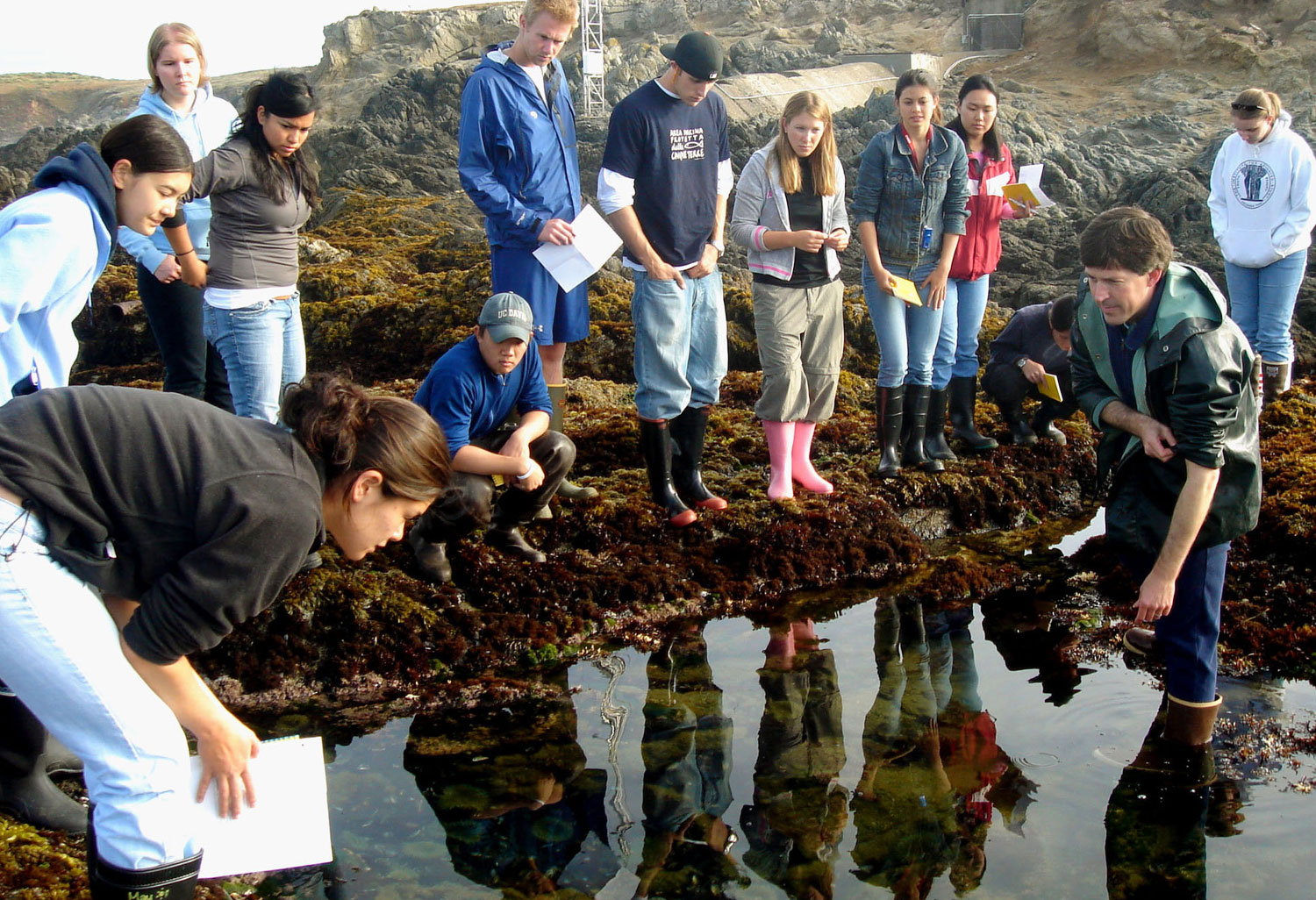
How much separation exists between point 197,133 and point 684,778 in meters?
3.84

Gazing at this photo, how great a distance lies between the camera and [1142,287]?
333cm

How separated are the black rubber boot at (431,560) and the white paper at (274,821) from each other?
7.45ft

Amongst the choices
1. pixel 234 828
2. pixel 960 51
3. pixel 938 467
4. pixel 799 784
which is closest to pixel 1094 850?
pixel 799 784

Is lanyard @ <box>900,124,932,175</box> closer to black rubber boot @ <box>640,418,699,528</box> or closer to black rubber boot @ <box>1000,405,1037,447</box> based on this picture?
black rubber boot @ <box>1000,405,1037,447</box>

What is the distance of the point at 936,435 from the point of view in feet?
21.4

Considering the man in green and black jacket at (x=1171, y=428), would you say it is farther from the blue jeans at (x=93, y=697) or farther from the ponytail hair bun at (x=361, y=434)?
the blue jeans at (x=93, y=697)

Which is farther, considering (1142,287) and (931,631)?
(931,631)

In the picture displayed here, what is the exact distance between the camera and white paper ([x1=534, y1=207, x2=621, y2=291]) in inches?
208

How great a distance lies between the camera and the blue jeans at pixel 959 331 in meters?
6.27

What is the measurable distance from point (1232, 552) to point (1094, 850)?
2885mm

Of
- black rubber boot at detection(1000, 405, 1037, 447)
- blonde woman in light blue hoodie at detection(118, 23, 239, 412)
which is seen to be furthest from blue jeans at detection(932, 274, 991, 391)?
blonde woman in light blue hoodie at detection(118, 23, 239, 412)

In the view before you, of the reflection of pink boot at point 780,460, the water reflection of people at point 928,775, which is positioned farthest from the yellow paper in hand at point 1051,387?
the water reflection of people at point 928,775

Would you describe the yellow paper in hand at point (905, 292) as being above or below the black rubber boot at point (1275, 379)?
above

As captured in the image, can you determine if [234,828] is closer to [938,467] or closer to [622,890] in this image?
[622,890]
